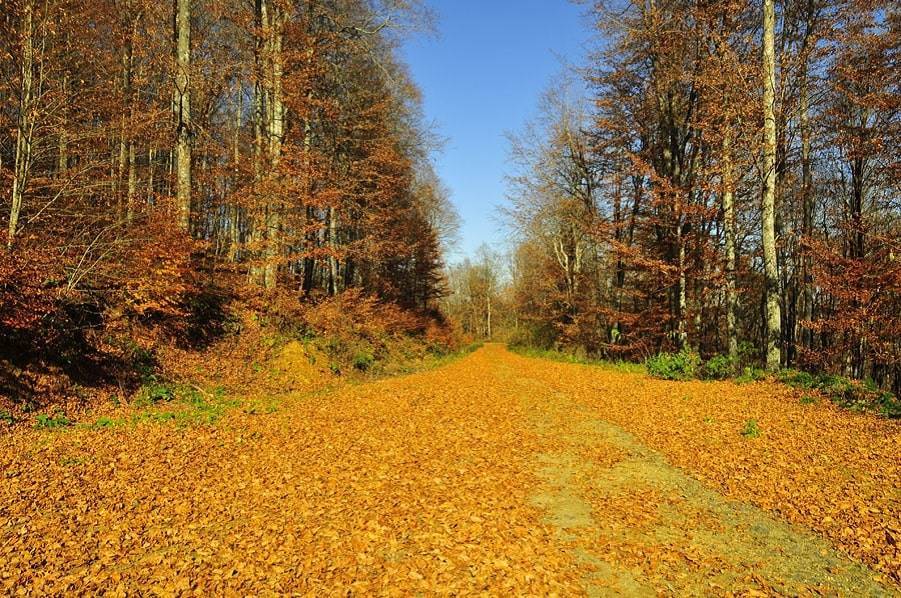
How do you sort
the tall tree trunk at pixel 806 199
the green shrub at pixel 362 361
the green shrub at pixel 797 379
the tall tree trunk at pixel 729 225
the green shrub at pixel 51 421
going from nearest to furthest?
1. the green shrub at pixel 51 421
2. the green shrub at pixel 797 379
3. the tall tree trunk at pixel 729 225
4. the green shrub at pixel 362 361
5. the tall tree trunk at pixel 806 199

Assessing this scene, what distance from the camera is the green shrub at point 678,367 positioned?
13516mm

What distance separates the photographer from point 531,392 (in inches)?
495

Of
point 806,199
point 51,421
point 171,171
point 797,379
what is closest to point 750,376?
point 797,379

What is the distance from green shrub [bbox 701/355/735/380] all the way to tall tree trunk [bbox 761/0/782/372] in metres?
0.90

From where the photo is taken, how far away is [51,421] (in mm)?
7500

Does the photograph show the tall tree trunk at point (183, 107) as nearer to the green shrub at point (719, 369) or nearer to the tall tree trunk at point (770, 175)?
the green shrub at point (719, 369)

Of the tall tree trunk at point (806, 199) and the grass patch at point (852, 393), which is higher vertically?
the tall tree trunk at point (806, 199)

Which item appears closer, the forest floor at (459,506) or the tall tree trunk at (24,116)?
the forest floor at (459,506)

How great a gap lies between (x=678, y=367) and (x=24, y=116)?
16566 mm

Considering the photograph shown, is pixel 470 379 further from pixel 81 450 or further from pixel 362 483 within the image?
pixel 81 450

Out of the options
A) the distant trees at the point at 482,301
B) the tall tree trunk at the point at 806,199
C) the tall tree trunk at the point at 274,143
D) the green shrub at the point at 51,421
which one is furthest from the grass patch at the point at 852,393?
the distant trees at the point at 482,301

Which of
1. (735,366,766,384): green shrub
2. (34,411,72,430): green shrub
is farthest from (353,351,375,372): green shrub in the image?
(735,366,766,384): green shrub

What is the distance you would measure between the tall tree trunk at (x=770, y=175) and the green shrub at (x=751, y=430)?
5663 mm

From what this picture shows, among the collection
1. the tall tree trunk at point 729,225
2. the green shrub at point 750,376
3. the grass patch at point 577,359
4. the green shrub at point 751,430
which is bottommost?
the grass patch at point 577,359
